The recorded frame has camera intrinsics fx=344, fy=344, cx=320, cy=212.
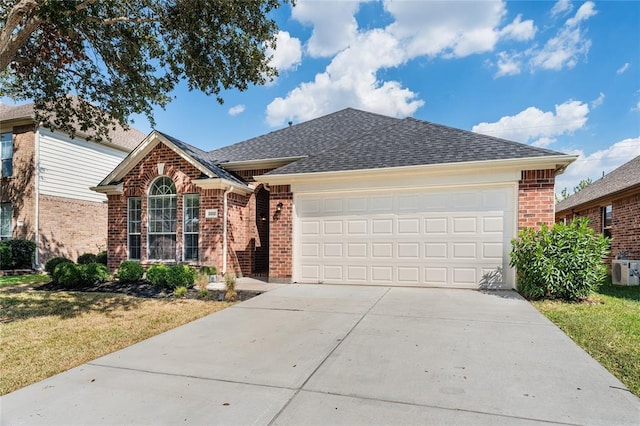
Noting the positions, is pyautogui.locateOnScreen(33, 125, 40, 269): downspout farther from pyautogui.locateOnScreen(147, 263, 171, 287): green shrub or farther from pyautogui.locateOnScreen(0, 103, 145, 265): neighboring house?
pyautogui.locateOnScreen(147, 263, 171, 287): green shrub

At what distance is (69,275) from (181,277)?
3.33 m

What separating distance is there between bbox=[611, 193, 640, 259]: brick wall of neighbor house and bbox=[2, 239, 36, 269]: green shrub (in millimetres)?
22552

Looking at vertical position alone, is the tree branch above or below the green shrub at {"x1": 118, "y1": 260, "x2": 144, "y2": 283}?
above

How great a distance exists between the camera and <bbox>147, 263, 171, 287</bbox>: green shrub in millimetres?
9078

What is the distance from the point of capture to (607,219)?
45.1ft

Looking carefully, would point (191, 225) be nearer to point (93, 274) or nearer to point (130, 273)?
point (130, 273)

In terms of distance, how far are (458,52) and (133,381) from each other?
13.3m

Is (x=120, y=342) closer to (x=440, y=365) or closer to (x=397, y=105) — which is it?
(x=440, y=365)

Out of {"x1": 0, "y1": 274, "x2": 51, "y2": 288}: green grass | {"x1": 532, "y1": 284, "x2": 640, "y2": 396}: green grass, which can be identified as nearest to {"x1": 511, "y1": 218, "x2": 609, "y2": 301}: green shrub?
{"x1": 532, "y1": 284, "x2": 640, "y2": 396}: green grass

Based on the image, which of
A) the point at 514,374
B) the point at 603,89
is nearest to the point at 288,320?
the point at 514,374

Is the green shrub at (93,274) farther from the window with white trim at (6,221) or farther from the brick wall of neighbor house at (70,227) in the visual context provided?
the window with white trim at (6,221)

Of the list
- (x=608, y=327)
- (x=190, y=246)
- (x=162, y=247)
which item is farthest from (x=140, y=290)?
(x=608, y=327)

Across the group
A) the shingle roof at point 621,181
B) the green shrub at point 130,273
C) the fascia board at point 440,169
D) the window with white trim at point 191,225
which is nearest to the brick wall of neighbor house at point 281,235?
the fascia board at point 440,169

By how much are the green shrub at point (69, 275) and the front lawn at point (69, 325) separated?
521mm
